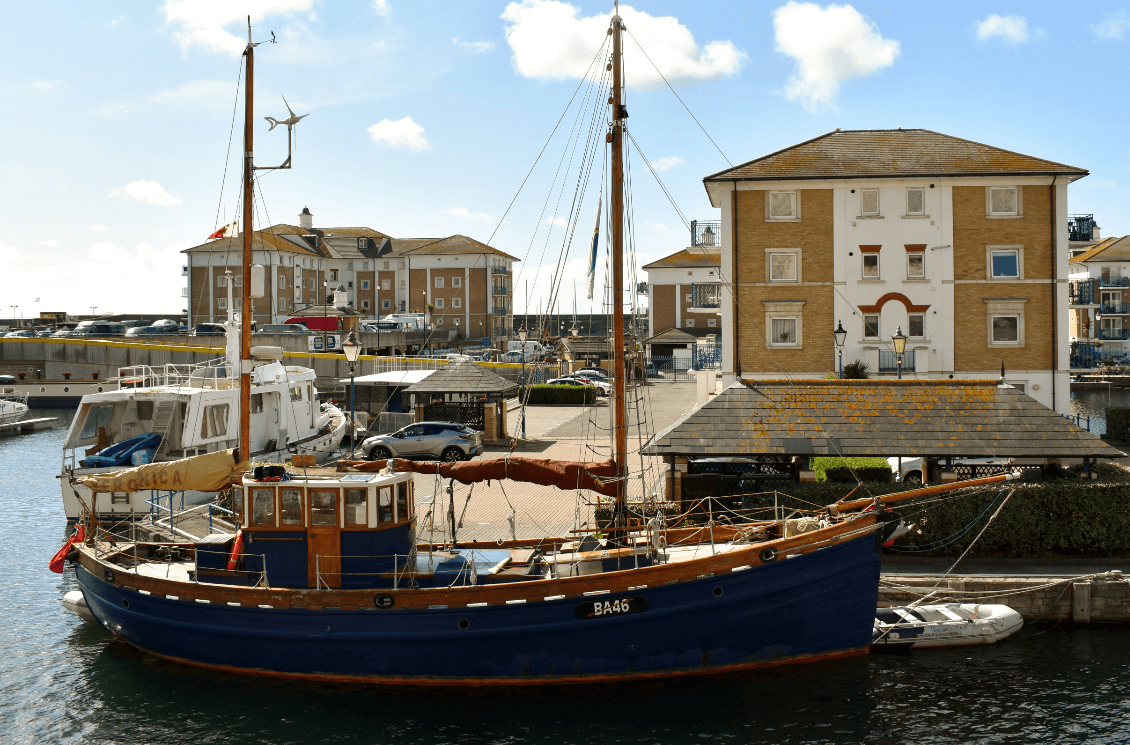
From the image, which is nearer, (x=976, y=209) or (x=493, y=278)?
(x=976, y=209)

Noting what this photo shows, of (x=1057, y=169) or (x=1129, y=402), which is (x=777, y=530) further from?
(x=1129, y=402)

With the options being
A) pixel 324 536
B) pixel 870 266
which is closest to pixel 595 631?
pixel 324 536

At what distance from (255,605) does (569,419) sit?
31410 millimetres

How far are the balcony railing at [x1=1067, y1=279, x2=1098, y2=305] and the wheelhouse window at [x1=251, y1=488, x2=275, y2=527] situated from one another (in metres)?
78.9

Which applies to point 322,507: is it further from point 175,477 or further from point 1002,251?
point 1002,251

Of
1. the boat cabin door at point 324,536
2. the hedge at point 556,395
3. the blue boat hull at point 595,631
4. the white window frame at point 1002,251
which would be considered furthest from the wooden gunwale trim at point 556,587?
the hedge at point 556,395

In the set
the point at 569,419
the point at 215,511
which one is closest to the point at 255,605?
the point at 215,511

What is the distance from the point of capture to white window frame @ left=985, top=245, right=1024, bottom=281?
36.9m

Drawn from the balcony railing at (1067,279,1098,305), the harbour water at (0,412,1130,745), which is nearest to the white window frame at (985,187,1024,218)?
the harbour water at (0,412,1130,745)

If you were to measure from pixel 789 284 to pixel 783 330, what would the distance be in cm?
186

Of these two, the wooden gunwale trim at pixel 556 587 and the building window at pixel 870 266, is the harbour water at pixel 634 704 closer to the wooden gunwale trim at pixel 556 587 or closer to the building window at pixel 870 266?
the wooden gunwale trim at pixel 556 587

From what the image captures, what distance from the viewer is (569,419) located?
152ft

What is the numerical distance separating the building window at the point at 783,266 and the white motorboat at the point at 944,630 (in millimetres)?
22835

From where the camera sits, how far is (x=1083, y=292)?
8012cm
